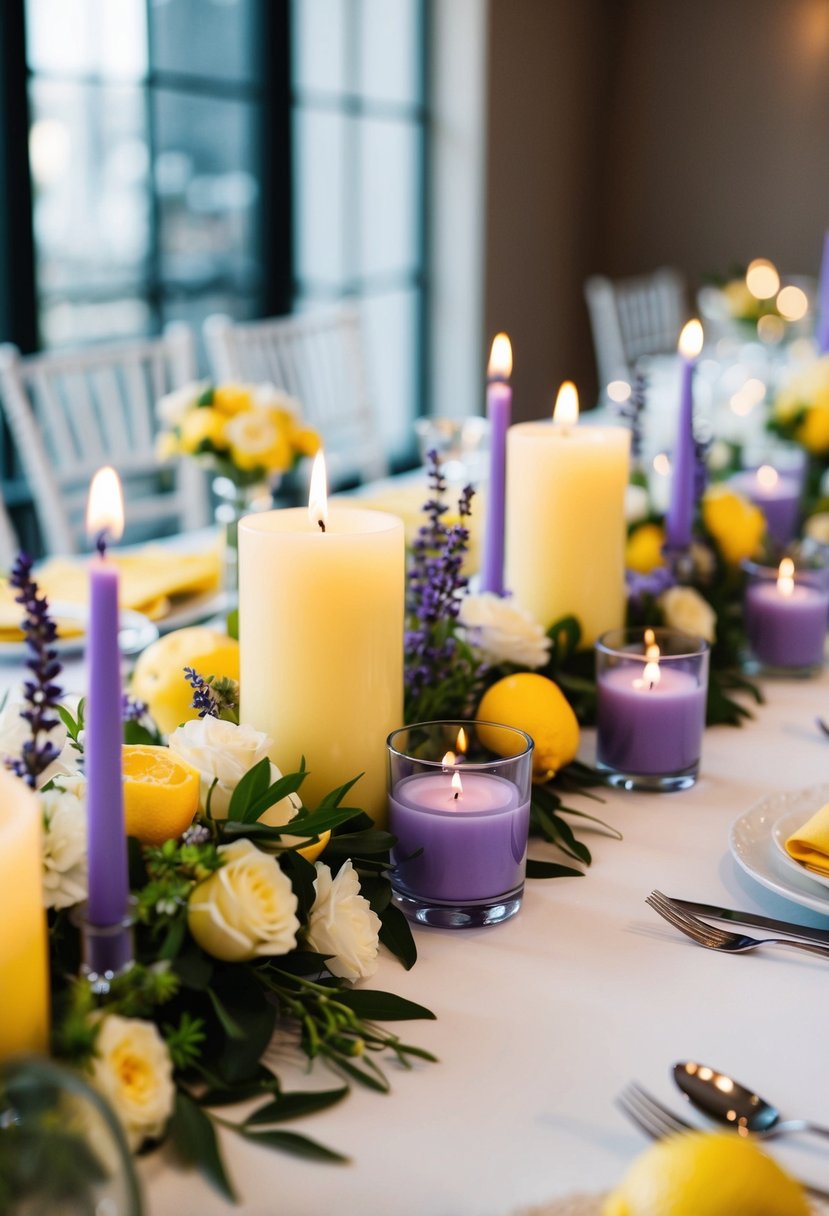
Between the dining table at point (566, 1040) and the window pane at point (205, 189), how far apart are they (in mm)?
2783

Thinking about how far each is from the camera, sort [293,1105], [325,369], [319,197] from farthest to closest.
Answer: [319,197] < [325,369] < [293,1105]

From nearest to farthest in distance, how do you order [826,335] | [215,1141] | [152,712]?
[215,1141] → [152,712] → [826,335]

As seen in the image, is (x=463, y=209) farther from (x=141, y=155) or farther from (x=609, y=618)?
(x=609, y=618)

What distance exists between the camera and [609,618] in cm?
113

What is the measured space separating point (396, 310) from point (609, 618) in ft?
11.1

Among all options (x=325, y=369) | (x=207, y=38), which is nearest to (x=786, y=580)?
(x=325, y=369)

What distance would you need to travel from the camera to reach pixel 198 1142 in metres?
0.53

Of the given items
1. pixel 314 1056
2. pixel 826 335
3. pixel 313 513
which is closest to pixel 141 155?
pixel 826 335

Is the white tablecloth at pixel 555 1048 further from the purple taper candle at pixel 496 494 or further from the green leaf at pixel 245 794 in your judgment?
the purple taper candle at pixel 496 494

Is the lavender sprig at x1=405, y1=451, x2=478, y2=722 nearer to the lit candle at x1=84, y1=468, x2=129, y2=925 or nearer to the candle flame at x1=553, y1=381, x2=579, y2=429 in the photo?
the candle flame at x1=553, y1=381, x2=579, y2=429

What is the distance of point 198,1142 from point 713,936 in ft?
1.09

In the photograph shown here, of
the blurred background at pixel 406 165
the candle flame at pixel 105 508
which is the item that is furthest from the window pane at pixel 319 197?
the candle flame at pixel 105 508

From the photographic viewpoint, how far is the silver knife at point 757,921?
0.74 metres

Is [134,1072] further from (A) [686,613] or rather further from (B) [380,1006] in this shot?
(A) [686,613]
